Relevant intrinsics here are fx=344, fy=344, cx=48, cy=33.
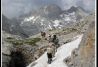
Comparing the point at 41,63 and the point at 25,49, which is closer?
the point at 41,63

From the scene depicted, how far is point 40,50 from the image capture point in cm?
7756

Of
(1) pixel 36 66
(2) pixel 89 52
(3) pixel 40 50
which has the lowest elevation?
(2) pixel 89 52

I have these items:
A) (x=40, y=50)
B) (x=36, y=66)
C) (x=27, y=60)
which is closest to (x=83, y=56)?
(x=36, y=66)

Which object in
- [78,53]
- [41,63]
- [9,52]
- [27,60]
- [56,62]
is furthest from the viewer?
[27,60]

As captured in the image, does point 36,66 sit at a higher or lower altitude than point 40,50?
lower

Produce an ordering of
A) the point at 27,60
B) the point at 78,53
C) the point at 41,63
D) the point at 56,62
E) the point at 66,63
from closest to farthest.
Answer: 1. the point at 78,53
2. the point at 66,63
3. the point at 56,62
4. the point at 41,63
5. the point at 27,60

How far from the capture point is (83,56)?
38.2 m

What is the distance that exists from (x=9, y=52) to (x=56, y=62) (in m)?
26.9

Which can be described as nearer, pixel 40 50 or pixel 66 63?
pixel 66 63

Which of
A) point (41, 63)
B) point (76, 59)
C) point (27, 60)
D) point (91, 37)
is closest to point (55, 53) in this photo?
point (41, 63)

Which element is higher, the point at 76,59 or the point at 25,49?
the point at 25,49

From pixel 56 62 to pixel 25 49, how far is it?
127 ft

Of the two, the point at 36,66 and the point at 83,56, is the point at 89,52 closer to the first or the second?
the point at 83,56

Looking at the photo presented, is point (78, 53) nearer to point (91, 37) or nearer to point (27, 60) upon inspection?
point (91, 37)
